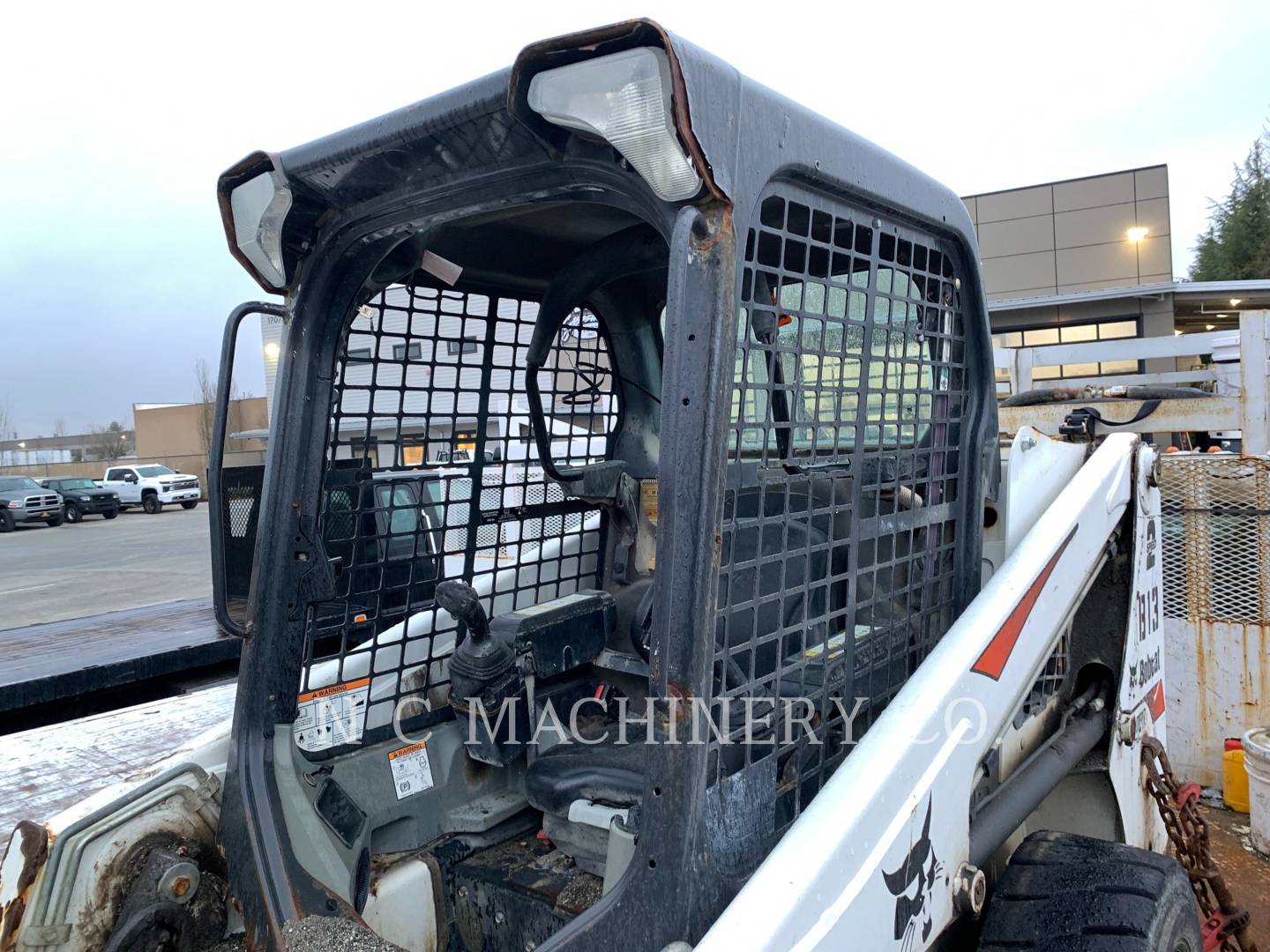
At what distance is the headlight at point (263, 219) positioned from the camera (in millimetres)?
1931

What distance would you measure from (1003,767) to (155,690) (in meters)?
4.68

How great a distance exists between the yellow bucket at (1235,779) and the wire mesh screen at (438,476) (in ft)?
11.8

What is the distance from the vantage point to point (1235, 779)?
458 cm

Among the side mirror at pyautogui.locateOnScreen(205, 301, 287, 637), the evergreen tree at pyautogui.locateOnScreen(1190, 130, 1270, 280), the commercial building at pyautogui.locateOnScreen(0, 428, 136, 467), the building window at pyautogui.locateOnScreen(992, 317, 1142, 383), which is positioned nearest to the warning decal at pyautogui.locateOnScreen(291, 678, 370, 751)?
the side mirror at pyautogui.locateOnScreen(205, 301, 287, 637)

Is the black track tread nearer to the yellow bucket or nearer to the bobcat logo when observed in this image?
the bobcat logo

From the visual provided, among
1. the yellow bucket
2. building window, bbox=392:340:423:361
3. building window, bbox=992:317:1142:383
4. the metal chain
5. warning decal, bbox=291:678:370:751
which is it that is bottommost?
the yellow bucket

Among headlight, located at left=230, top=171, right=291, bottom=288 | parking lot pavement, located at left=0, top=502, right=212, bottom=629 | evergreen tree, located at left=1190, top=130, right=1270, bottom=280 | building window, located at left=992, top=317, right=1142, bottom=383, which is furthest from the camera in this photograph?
evergreen tree, located at left=1190, top=130, right=1270, bottom=280

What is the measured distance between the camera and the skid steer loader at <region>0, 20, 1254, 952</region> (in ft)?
4.62

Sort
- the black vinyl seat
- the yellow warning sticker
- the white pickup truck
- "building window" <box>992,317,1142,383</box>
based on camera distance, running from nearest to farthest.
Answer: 1. the black vinyl seat
2. the yellow warning sticker
3. "building window" <box>992,317,1142,383</box>
4. the white pickup truck

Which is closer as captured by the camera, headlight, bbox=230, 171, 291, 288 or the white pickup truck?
headlight, bbox=230, 171, 291, 288

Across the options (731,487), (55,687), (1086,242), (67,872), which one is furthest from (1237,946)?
(1086,242)

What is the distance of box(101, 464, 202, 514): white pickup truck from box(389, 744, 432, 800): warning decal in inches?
1297

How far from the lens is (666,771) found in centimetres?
138

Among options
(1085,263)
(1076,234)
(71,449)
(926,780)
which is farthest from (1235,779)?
(71,449)
